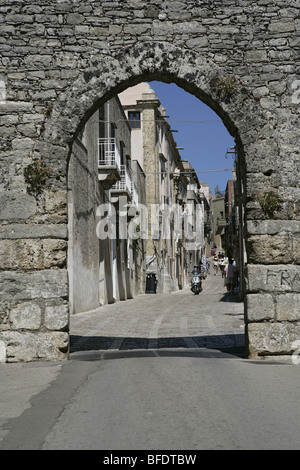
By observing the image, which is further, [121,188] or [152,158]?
[152,158]

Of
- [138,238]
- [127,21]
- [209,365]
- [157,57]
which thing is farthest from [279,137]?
[138,238]

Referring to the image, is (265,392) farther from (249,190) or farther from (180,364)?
(249,190)

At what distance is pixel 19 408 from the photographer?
4.66 metres

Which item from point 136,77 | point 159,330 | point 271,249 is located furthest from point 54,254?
point 159,330

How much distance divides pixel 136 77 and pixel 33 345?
367cm

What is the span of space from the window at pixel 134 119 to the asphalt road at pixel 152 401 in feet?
85.1

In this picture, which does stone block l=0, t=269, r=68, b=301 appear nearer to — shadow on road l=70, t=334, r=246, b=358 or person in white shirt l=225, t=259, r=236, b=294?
shadow on road l=70, t=334, r=246, b=358

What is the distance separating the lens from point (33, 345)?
7539 mm

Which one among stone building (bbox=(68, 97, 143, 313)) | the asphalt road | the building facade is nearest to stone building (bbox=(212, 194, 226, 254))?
the building facade

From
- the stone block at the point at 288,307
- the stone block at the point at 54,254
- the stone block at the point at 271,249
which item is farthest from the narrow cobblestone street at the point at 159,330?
the stone block at the point at 54,254

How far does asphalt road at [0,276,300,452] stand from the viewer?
358 centimetres

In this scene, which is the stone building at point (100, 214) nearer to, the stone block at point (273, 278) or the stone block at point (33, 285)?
the stone block at point (33, 285)

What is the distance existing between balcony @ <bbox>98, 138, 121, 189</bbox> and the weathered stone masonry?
12612 mm

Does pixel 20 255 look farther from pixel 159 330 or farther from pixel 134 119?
pixel 134 119
